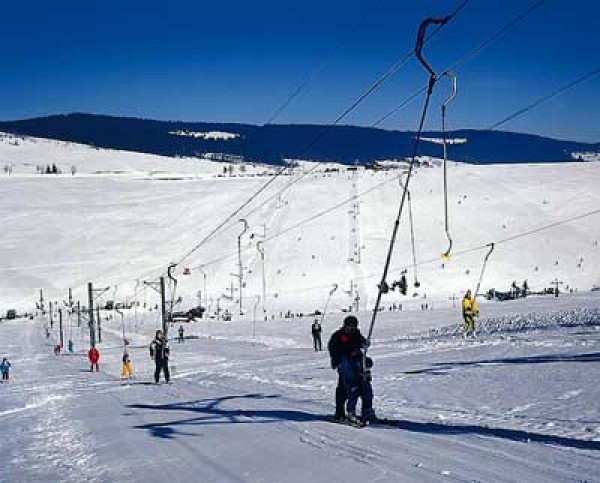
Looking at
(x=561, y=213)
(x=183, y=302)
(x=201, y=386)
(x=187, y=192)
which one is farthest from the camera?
(x=187, y=192)

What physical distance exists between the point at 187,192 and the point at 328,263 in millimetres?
57754

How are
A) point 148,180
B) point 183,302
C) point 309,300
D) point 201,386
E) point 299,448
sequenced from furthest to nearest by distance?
point 148,180 → point 183,302 → point 309,300 → point 201,386 → point 299,448

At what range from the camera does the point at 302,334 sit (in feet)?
163

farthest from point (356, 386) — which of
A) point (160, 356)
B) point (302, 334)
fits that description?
point (302, 334)

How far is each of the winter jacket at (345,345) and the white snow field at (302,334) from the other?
1.00 m

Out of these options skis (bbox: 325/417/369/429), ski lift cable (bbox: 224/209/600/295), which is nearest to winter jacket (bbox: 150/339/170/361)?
skis (bbox: 325/417/369/429)

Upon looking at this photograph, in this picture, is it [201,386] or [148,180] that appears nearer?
[201,386]

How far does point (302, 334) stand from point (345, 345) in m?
38.9

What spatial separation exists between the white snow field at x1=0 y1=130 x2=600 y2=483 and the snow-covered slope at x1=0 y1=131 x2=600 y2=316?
0.43 meters

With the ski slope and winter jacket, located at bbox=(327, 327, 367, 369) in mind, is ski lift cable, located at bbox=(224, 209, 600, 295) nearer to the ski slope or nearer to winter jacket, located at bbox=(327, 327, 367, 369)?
the ski slope

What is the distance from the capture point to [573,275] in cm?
8269

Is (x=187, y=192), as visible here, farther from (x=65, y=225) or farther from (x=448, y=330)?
(x=448, y=330)

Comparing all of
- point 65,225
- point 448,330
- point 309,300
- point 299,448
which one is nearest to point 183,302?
point 309,300

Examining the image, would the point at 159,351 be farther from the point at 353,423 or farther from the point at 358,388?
the point at 353,423
